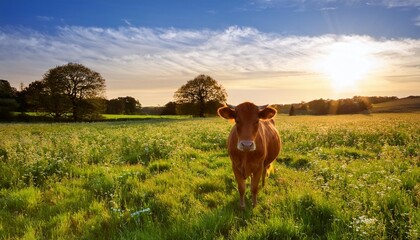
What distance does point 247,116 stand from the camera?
6562 mm

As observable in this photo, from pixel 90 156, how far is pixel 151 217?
6.35 meters

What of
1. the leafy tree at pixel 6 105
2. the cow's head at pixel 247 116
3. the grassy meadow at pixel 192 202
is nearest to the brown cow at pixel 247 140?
the cow's head at pixel 247 116

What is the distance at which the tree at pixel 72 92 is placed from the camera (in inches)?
2240

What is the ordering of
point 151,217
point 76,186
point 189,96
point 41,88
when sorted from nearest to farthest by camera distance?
point 151,217 < point 76,186 < point 41,88 < point 189,96

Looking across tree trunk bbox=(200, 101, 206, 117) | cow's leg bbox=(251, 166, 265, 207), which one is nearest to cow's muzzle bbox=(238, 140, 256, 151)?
cow's leg bbox=(251, 166, 265, 207)

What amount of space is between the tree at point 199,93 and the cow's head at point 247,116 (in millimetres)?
69573

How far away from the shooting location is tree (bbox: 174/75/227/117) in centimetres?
7662

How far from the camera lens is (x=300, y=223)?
5.32 metres

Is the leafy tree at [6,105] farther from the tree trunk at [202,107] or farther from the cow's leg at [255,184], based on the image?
the cow's leg at [255,184]

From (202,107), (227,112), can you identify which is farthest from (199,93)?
(227,112)

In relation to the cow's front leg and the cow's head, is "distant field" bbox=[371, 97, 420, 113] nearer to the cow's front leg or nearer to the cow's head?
the cow's front leg

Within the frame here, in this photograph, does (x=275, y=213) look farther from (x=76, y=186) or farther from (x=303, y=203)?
(x=76, y=186)

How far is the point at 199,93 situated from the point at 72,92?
97.6 ft

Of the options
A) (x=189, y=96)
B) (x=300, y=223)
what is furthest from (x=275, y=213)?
(x=189, y=96)
